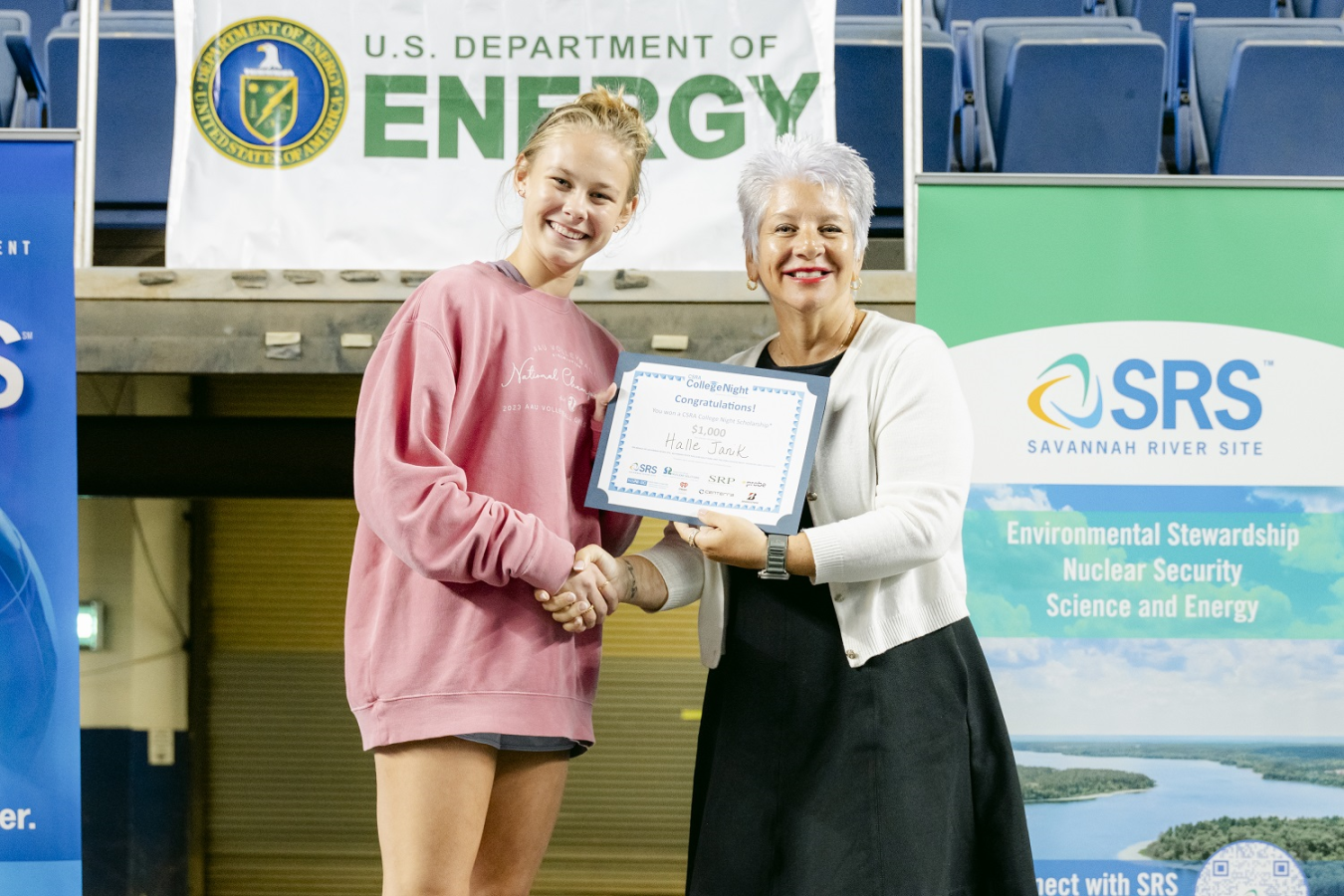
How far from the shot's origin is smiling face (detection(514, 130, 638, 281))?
2102 mm

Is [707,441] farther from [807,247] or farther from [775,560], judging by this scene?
[807,247]

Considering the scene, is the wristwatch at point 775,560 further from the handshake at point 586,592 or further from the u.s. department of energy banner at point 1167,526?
the u.s. department of energy banner at point 1167,526

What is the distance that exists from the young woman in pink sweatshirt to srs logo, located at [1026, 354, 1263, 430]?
142 cm

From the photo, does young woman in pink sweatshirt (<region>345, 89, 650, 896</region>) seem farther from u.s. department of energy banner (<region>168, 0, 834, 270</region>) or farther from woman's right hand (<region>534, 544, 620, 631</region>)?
u.s. department of energy banner (<region>168, 0, 834, 270</region>)

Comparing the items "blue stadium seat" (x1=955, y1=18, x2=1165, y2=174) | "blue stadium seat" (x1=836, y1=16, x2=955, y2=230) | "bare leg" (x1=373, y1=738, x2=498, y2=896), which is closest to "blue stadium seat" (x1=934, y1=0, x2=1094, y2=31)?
"blue stadium seat" (x1=955, y1=18, x2=1165, y2=174)

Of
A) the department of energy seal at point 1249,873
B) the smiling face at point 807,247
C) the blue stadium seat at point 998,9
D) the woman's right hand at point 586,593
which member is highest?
the blue stadium seat at point 998,9

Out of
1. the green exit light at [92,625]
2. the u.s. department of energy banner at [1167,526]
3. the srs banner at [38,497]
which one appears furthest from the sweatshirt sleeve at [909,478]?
the green exit light at [92,625]

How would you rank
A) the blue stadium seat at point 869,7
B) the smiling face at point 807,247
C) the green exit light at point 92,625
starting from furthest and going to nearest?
the green exit light at point 92,625 < the blue stadium seat at point 869,7 < the smiling face at point 807,247

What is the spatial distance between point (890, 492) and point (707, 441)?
13.1 inches

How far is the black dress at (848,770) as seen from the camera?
1.99 metres

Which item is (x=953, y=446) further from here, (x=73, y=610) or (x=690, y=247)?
(x=73, y=610)

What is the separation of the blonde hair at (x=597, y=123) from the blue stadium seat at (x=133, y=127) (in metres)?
2.07

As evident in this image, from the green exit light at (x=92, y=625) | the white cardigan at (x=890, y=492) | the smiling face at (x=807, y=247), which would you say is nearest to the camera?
the white cardigan at (x=890, y=492)

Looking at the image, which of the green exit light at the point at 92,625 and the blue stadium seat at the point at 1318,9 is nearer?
the blue stadium seat at the point at 1318,9
